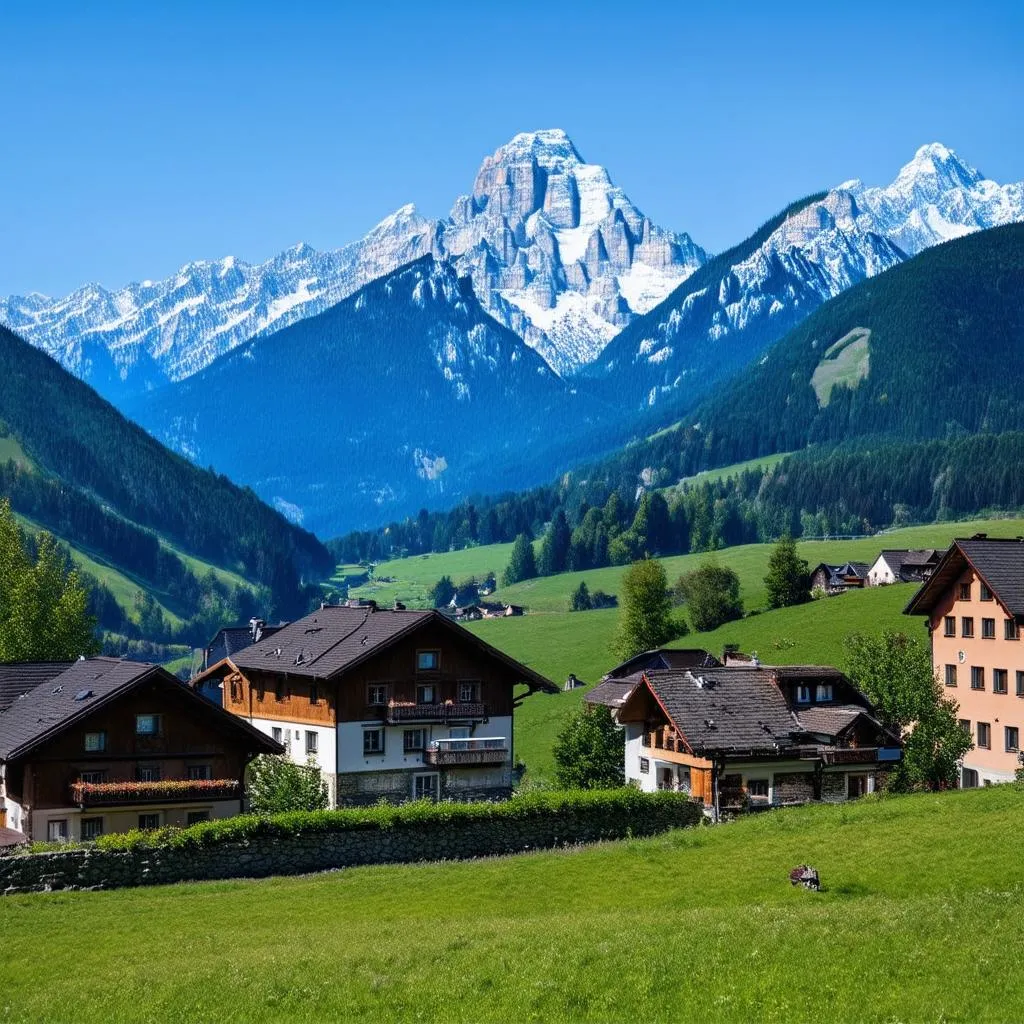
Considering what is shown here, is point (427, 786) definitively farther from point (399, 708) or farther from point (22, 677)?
point (22, 677)

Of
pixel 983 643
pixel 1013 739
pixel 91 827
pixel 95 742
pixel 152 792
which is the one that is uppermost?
pixel 983 643

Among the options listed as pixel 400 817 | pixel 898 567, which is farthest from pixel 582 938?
pixel 898 567

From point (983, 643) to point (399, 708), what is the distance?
3132cm

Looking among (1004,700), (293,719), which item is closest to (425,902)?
(293,719)

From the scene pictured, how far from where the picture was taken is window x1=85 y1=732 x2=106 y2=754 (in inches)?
2446

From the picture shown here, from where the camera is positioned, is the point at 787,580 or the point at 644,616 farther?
the point at 787,580

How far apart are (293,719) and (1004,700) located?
3610 centimetres

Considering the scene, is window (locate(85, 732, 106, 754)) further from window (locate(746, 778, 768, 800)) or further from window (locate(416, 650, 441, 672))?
window (locate(746, 778, 768, 800))

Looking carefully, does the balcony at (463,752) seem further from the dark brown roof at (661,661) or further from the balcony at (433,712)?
the dark brown roof at (661,661)

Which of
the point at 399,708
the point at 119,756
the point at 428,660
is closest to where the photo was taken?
the point at 119,756

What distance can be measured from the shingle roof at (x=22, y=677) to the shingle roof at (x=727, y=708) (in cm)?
2840

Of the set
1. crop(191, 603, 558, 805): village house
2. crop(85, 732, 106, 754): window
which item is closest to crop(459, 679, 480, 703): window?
crop(191, 603, 558, 805): village house

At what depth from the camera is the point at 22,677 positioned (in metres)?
73.8

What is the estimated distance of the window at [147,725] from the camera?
63.4m
